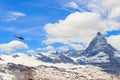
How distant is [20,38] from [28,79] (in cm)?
5988

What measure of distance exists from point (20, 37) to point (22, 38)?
0.80 meters

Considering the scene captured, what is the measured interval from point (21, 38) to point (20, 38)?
68cm

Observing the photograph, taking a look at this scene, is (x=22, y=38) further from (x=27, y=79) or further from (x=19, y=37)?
(x=27, y=79)

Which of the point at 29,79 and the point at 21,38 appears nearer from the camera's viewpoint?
the point at 21,38

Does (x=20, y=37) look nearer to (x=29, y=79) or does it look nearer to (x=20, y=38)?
(x=20, y=38)

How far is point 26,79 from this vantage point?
588 ft

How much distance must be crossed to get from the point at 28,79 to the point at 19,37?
61635 mm

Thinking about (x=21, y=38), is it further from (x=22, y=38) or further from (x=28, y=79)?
(x=28, y=79)

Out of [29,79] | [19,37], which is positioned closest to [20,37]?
[19,37]

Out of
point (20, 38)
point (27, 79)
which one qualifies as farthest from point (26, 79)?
point (20, 38)

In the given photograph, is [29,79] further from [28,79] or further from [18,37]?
[18,37]

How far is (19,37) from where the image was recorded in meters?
Result: 116

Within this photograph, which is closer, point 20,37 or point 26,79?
point 20,37

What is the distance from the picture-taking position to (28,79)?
6860 inches
